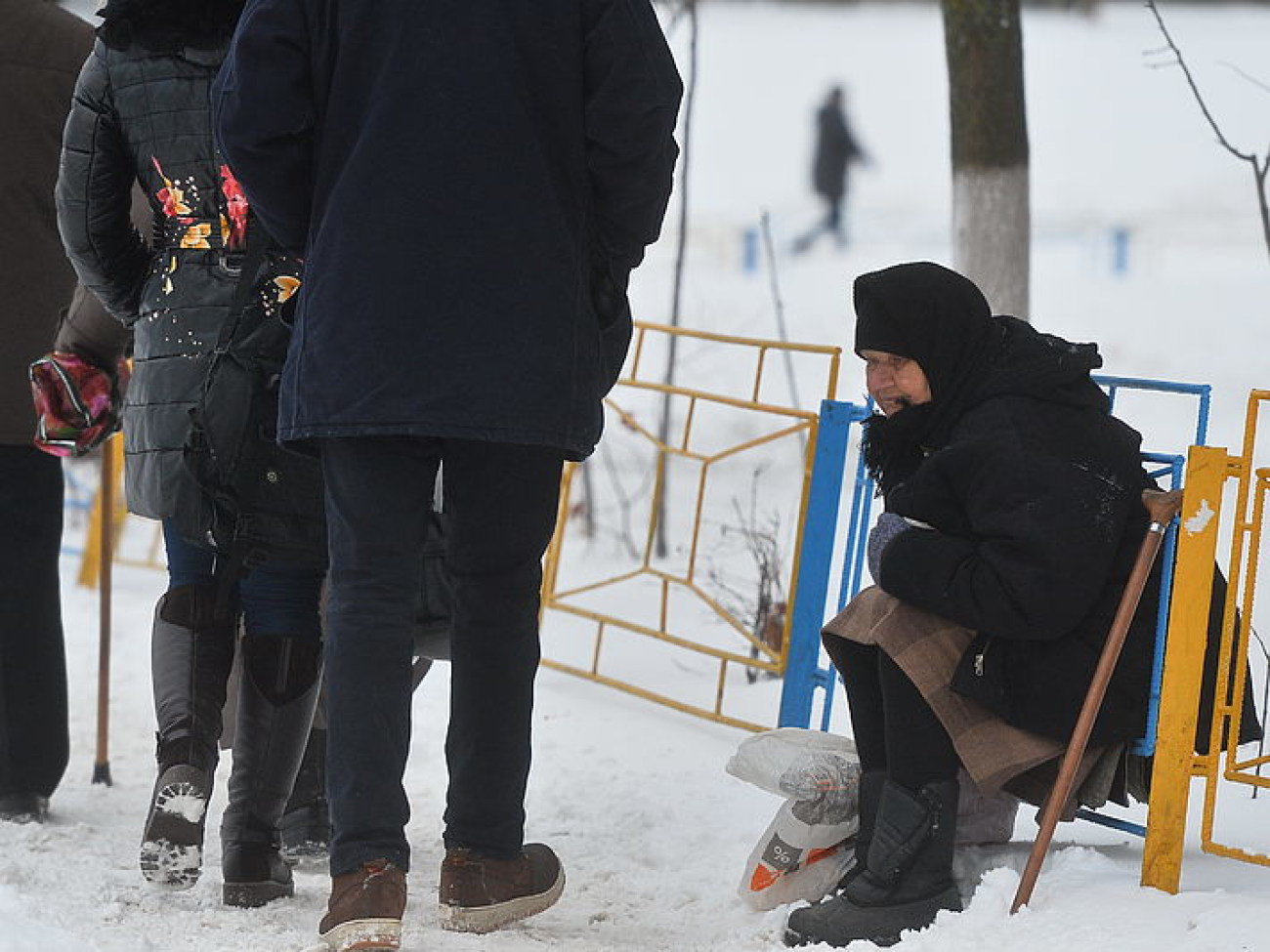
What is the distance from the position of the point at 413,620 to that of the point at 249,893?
0.64m

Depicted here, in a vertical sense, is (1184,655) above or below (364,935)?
above

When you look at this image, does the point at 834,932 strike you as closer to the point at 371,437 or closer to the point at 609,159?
the point at 371,437

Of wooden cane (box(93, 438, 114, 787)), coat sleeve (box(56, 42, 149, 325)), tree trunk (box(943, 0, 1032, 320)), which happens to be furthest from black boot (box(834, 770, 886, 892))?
tree trunk (box(943, 0, 1032, 320))

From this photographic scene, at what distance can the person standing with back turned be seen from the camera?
262cm

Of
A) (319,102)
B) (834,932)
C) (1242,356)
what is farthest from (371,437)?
(1242,356)

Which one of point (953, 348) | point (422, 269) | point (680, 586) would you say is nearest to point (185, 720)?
point (422, 269)

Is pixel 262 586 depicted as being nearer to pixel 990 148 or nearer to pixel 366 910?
pixel 366 910

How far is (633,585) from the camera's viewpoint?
6.01 metres

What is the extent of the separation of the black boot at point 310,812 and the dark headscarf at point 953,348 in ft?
4.47

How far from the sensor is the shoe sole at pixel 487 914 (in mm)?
2852

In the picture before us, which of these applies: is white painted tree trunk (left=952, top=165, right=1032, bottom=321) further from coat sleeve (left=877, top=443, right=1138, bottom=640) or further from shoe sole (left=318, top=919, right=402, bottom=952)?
shoe sole (left=318, top=919, right=402, bottom=952)

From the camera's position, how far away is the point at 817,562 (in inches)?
166

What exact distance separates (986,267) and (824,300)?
29.3ft

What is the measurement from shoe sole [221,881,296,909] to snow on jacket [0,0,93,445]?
3.76ft
